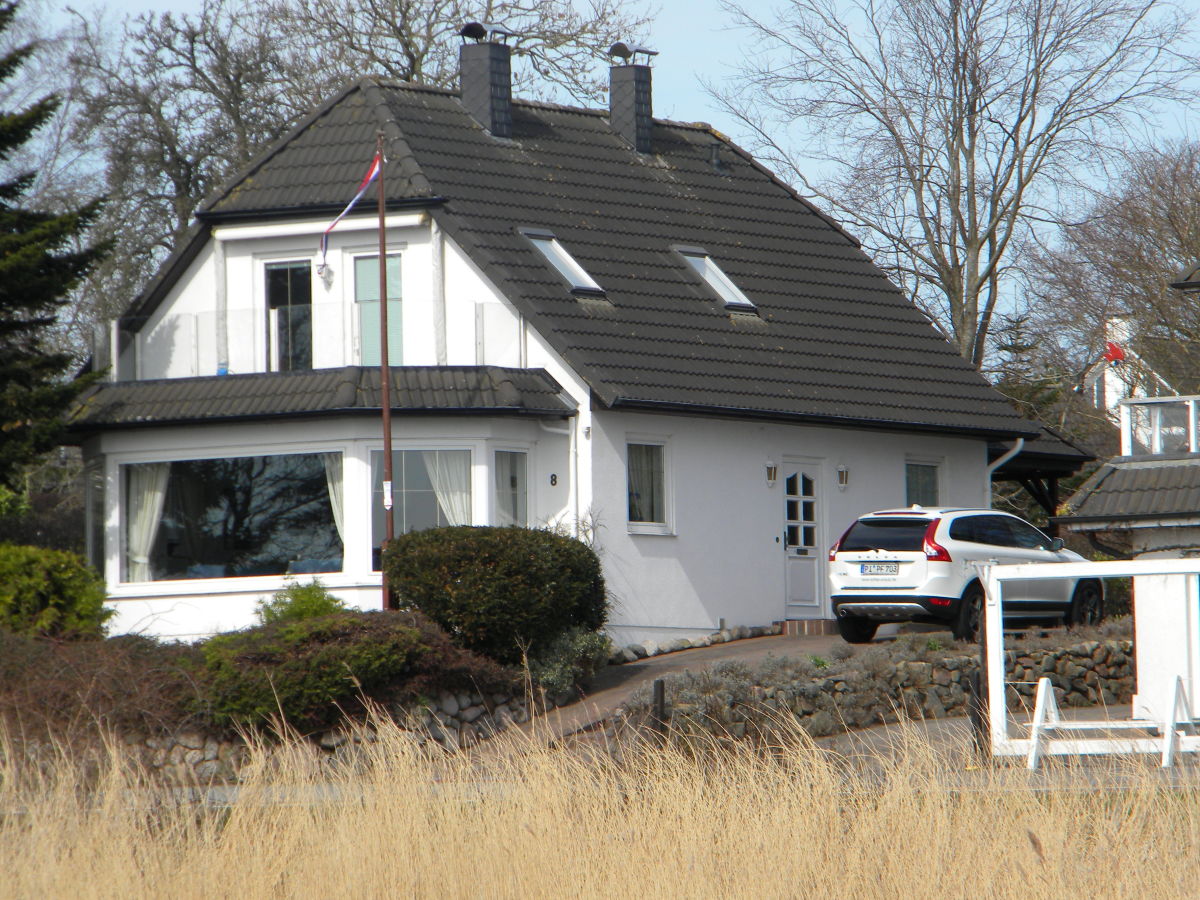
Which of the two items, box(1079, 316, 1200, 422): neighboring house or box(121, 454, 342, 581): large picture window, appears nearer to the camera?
box(121, 454, 342, 581): large picture window

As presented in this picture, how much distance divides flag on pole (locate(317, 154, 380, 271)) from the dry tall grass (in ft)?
40.5

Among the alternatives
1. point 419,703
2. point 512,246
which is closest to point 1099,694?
point 419,703

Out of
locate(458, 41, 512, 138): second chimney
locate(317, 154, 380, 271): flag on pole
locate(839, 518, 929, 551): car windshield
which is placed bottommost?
locate(839, 518, 929, 551): car windshield

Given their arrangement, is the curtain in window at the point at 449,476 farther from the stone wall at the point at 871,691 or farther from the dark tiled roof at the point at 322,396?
the stone wall at the point at 871,691

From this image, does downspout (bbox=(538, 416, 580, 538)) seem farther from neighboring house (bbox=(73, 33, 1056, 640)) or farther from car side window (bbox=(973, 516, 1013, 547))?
car side window (bbox=(973, 516, 1013, 547))

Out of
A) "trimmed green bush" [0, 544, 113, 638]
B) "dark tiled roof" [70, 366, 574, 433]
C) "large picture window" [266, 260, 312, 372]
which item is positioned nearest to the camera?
"trimmed green bush" [0, 544, 113, 638]

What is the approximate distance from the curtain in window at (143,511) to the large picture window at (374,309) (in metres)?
2.92

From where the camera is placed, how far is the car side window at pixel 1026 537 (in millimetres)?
22484

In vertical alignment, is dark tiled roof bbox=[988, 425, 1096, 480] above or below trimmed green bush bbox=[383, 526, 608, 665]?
above

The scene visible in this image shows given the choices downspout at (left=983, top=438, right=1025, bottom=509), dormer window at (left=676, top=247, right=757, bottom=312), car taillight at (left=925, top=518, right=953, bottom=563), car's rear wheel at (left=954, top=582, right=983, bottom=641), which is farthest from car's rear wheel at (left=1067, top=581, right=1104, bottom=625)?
dormer window at (left=676, top=247, right=757, bottom=312)

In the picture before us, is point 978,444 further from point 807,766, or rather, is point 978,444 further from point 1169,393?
point 807,766

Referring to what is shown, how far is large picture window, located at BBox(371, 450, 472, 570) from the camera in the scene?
881 inches

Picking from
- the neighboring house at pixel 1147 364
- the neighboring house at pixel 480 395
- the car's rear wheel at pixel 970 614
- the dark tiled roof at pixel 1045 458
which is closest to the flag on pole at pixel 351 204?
the neighboring house at pixel 480 395

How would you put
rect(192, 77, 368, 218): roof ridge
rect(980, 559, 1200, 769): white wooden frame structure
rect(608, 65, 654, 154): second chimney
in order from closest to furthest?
rect(980, 559, 1200, 769): white wooden frame structure
rect(192, 77, 368, 218): roof ridge
rect(608, 65, 654, 154): second chimney
